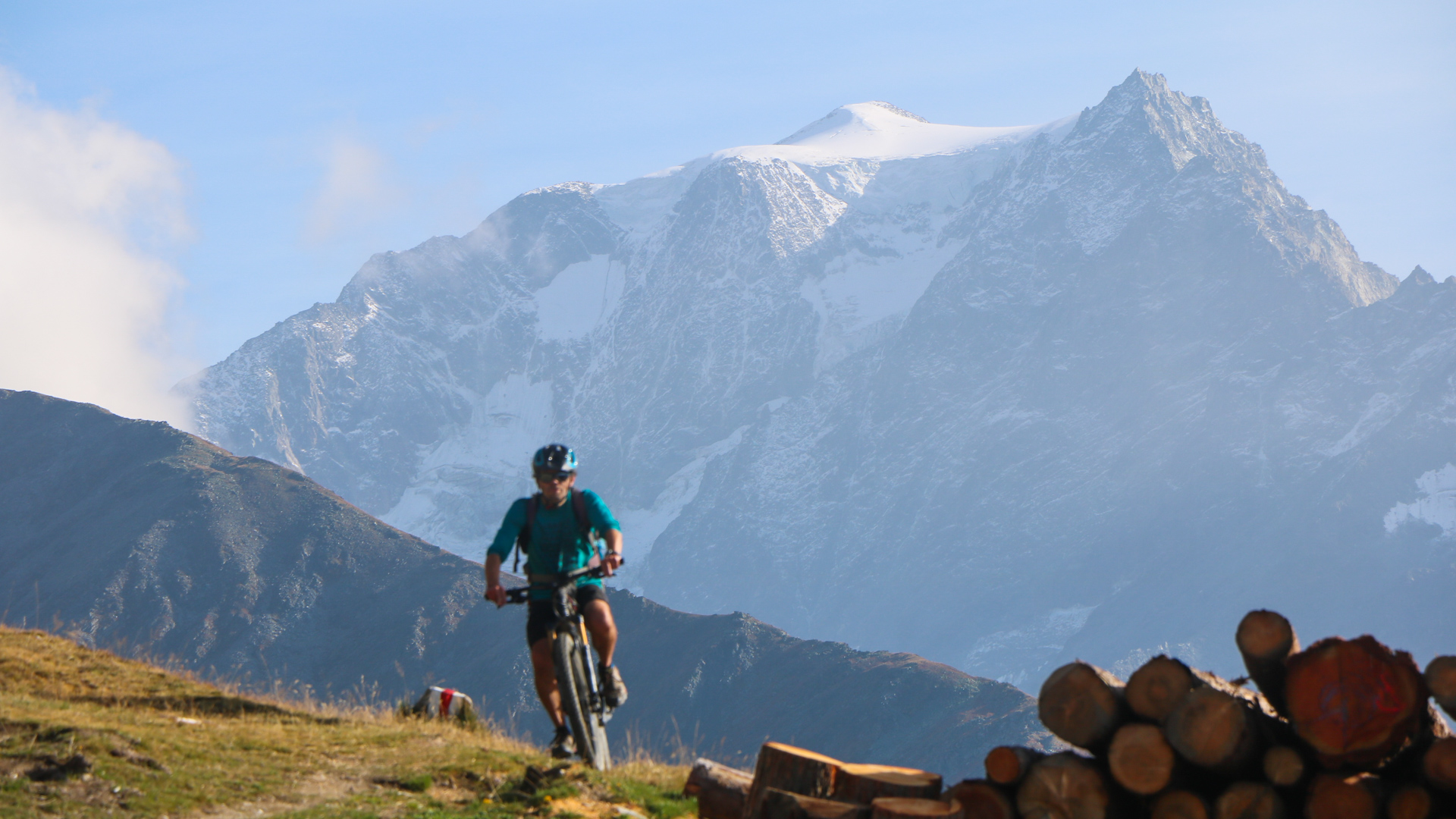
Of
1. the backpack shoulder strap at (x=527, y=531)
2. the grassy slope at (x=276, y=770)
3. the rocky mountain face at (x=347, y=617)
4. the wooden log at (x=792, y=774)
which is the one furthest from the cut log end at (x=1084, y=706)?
the rocky mountain face at (x=347, y=617)

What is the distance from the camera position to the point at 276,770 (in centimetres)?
814

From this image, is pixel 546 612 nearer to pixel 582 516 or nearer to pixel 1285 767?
pixel 582 516

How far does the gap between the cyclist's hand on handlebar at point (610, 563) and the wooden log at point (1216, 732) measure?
3715mm

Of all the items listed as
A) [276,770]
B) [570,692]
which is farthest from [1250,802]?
[276,770]

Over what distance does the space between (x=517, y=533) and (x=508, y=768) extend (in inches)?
67.7

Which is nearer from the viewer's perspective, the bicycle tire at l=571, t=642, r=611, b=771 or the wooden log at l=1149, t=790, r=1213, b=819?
the wooden log at l=1149, t=790, r=1213, b=819

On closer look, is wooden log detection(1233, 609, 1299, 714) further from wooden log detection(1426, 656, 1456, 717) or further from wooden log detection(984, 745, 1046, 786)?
wooden log detection(984, 745, 1046, 786)

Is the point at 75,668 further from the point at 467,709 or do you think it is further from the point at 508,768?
the point at 508,768

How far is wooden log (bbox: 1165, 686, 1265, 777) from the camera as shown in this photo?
5617mm

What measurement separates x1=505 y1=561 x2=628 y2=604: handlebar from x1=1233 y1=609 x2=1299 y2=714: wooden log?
4.12 metres

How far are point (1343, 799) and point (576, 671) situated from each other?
4.76m

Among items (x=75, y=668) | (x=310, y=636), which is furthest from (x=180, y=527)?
(x=75, y=668)

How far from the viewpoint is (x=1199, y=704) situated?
5.65 m

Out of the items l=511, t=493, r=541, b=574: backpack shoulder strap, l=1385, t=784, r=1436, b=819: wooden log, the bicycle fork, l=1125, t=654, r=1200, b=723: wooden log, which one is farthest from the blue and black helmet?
l=1385, t=784, r=1436, b=819: wooden log
